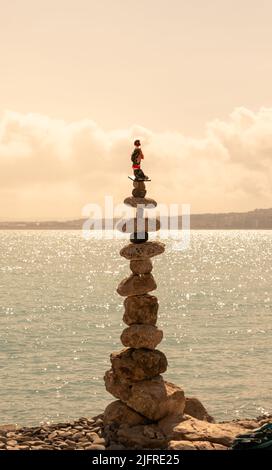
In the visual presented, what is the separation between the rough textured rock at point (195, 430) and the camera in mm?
21750

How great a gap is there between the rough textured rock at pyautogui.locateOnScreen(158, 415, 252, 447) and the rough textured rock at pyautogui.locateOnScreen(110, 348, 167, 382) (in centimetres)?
168

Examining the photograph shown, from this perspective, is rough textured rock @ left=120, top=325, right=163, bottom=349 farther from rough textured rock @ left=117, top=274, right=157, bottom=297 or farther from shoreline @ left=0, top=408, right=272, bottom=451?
shoreline @ left=0, top=408, right=272, bottom=451

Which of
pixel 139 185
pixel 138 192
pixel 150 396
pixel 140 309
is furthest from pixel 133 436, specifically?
pixel 139 185

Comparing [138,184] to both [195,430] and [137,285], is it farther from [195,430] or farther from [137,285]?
[195,430]

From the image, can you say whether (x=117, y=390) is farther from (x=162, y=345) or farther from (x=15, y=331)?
(x=15, y=331)

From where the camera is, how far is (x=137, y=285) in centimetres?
2386

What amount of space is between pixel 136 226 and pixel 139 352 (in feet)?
14.6

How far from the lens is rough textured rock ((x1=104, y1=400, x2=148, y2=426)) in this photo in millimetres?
23297

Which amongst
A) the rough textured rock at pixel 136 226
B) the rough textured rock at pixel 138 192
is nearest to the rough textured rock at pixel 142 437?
the rough textured rock at pixel 136 226

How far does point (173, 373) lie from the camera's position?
4572 centimetres

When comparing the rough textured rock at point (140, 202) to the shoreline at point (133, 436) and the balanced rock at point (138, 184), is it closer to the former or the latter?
the balanced rock at point (138, 184)

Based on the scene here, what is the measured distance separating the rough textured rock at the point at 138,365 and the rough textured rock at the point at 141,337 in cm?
27

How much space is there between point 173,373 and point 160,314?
113 ft
